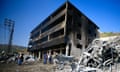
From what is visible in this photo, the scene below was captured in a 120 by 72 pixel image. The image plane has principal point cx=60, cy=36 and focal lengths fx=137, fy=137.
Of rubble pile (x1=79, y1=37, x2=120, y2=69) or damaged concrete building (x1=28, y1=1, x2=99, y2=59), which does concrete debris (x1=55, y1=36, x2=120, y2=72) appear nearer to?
rubble pile (x1=79, y1=37, x2=120, y2=69)

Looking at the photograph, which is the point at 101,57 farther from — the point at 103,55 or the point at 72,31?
the point at 72,31

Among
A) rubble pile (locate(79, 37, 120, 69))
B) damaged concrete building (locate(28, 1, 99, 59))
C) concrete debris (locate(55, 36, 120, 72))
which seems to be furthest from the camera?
damaged concrete building (locate(28, 1, 99, 59))

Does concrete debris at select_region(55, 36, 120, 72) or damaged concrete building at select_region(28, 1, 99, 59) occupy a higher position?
damaged concrete building at select_region(28, 1, 99, 59)

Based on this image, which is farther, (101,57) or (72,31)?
(72,31)

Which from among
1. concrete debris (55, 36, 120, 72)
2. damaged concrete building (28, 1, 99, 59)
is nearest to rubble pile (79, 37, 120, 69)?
concrete debris (55, 36, 120, 72)

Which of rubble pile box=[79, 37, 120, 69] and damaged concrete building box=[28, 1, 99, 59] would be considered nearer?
rubble pile box=[79, 37, 120, 69]

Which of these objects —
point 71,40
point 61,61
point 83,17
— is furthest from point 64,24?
point 61,61

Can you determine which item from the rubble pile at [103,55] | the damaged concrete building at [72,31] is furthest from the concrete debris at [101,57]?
the damaged concrete building at [72,31]

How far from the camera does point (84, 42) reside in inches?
1145

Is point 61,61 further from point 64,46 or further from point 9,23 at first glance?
point 9,23

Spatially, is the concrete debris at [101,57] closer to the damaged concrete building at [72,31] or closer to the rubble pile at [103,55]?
the rubble pile at [103,55]

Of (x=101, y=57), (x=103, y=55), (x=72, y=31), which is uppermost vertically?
(x=72, y=31)

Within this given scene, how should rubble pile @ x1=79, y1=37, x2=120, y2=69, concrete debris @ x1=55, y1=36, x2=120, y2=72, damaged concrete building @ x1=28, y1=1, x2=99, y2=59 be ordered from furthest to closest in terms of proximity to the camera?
damaged concrete building @ x1=28, y1=1, x2=99, y2=59 < rubble pile @ x1=79, y1=37, x2=120, y2=69 < concrete debris @ x1=55, y1=36, x2=120, y2=72

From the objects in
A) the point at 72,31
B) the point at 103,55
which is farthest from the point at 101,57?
the point at 72,31
